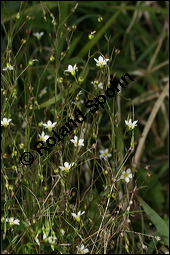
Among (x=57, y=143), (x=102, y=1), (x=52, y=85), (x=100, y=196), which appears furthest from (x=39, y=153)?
(x=102, y=1)

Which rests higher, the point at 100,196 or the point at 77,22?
the point at 77,22

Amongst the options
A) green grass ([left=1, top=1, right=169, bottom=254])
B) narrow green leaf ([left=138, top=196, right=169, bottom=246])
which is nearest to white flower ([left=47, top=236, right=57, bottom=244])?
green grass ([left=1, top=1, right=169, bottom=254])

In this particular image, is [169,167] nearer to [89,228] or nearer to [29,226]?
[89,228]

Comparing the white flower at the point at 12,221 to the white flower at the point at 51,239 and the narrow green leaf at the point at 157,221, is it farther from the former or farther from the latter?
the narrow green leaf at the point at 157,221

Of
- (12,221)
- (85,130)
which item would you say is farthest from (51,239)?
(85,130)

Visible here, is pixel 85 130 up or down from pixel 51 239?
up

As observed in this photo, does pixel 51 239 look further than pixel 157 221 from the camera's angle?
No

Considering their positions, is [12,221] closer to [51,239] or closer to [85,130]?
[51,239]
